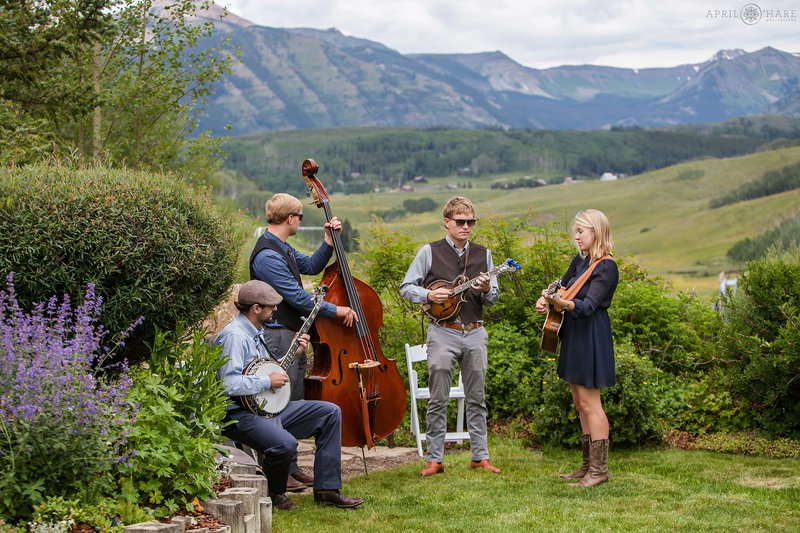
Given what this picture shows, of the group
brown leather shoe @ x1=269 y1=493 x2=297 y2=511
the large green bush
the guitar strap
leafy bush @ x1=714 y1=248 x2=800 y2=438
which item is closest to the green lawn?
brown leather shoe @ x1=269 y1=493 x2=297 y2=511

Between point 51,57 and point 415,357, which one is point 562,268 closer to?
point 415,357

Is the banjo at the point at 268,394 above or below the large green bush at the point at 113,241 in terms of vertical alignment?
below

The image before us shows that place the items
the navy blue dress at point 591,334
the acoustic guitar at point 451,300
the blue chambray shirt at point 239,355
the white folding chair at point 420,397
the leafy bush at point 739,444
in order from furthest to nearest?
1. the white folding chair at point 420,397
2. the leafy bush at point 739,444
3. the acoustic guitar at point 451,300
4. the navy blue dress at point 591,334
5. the blue chambray shirt at point 239,355

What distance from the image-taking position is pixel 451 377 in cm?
684

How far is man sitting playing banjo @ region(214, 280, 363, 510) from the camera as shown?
17.4ft

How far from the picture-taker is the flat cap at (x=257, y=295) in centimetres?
541

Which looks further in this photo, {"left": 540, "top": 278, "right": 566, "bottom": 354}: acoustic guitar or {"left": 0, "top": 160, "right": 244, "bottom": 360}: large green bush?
{"left": 540, "top": 278, "right": 566, "bottom": 354}: acoustic guitar

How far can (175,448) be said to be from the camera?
4516 mm

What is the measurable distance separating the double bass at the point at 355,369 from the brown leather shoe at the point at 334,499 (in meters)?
0.50

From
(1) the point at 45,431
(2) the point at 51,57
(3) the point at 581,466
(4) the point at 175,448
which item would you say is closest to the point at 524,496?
(3) the point at 581,466

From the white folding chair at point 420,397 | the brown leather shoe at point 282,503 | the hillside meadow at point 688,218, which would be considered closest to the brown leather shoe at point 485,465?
the white folding chair at point 420,397

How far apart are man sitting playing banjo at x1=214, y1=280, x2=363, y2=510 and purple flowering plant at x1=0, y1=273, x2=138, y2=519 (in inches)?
42.5

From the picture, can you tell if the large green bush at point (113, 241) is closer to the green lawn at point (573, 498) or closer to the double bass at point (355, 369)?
the double bass at point (355, 369)

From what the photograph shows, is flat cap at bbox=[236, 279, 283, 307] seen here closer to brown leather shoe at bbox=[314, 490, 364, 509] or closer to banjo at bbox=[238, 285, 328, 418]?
banjo at bbox=[238, 285, 328, 418]
